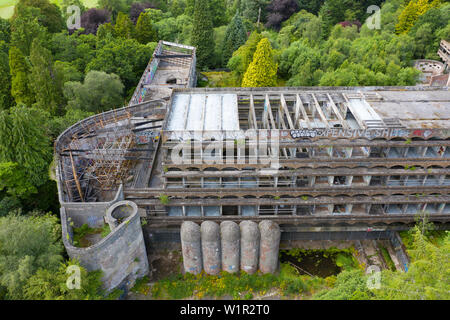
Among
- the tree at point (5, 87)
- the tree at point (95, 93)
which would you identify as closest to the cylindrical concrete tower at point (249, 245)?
the tree at point (95, 93)

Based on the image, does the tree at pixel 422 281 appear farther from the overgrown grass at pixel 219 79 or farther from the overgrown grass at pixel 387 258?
the overgrown grass at pixel 219 79

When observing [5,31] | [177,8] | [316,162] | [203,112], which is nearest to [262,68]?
[203,112]

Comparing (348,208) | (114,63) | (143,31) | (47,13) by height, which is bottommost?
(348,208)

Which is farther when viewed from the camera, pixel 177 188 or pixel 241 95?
pixel 241 95

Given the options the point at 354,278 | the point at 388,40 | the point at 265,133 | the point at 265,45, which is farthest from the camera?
the point at 388,40

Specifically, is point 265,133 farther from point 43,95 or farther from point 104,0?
point 104,0

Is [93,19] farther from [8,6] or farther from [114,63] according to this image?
[114,63]

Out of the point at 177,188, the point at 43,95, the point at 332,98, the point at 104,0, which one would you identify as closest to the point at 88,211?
the point at 177,188
